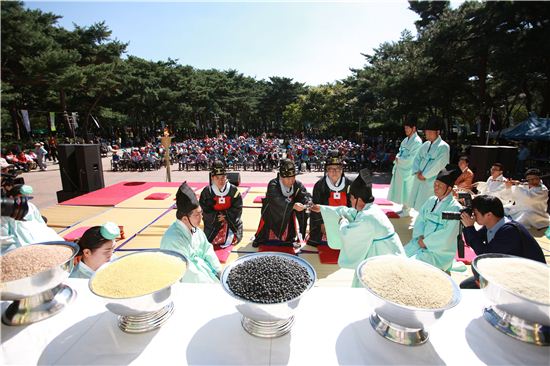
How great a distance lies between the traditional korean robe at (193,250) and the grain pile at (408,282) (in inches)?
69.4

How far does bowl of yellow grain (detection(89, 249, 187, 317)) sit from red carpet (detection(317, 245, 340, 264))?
10.2 ft

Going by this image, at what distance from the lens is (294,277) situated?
160cm

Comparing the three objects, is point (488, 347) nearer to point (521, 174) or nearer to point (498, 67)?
point (521, 174)

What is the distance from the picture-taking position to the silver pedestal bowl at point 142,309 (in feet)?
4.74

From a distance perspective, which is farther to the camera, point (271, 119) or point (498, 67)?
point (271, 119)

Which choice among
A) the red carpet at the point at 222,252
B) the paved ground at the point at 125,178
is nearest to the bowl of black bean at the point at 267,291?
the red carpet at the point at 222,252

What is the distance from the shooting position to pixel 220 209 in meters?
5.23

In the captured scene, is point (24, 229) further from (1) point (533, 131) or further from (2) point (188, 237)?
(1) point (533, 131)

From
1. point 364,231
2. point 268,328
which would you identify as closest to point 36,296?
point 268,328

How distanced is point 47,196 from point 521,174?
20.3 m

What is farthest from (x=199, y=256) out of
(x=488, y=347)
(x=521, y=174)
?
(x=521, y=174)

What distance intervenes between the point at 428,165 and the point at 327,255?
2844 mm

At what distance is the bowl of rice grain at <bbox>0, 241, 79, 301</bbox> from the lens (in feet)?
4.96

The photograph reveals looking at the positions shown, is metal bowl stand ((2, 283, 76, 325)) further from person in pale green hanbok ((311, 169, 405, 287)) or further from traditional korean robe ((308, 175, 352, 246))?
traditional korean robe ((308, 175, 352, 246))
